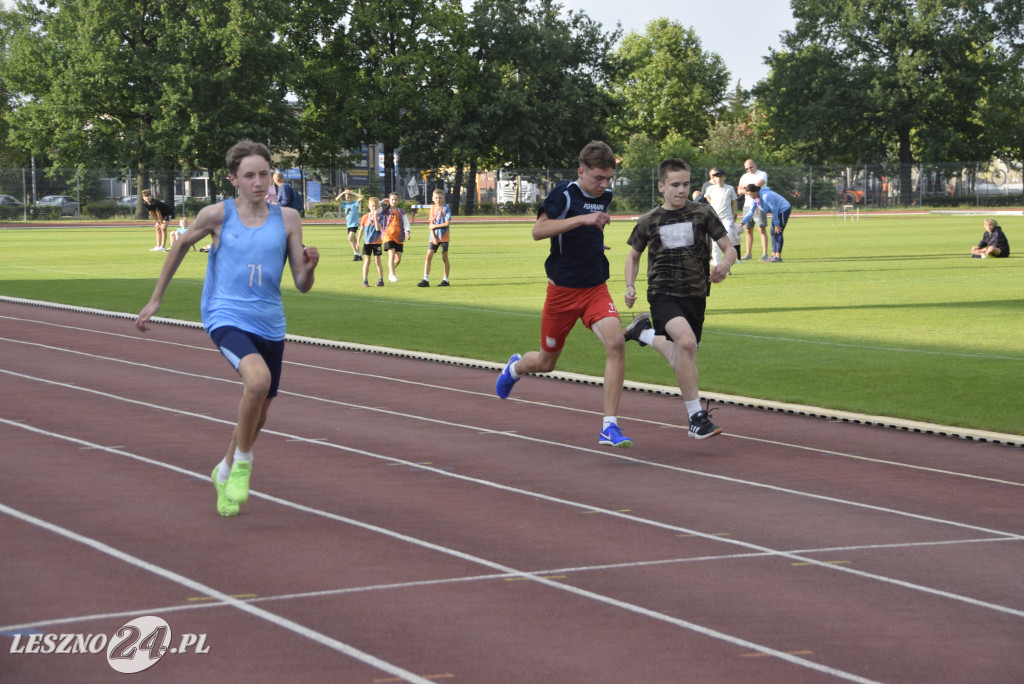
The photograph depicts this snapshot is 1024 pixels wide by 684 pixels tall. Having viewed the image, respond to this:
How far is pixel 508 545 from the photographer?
6281 millimetres

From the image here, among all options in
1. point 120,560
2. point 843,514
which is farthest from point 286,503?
point 843,514

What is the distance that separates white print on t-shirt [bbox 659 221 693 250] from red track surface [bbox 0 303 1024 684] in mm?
1322

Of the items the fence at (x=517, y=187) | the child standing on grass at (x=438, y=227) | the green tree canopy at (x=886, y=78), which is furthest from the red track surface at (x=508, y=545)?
the green tree canopy at (x=886, y=78)

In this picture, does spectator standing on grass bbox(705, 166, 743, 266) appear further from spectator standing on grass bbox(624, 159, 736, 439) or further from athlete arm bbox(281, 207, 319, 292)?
athlete arm bbox(281, 207, 319, 292)

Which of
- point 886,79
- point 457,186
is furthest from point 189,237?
point 886,79

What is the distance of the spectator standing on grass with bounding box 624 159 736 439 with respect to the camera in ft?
29.7

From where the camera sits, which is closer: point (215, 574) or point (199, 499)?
point (215, 574)

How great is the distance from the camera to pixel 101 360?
43.4ft

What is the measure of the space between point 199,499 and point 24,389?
466 centimetres

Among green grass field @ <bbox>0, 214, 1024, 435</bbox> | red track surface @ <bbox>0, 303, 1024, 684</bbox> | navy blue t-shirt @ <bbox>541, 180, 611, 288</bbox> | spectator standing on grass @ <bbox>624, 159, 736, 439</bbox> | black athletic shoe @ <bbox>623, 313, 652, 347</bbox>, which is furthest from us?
green grass field @ <bbox>0, 214, 1024, 435</bbox>

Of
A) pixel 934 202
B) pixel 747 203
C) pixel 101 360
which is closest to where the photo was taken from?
pixel 101 360

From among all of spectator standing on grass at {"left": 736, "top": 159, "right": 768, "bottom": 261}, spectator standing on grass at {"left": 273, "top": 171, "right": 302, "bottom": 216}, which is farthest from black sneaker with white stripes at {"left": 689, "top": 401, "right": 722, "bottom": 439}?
spectator standing on grass at {"left": 736, "top": 159, "right": 768, "bottom": 261}

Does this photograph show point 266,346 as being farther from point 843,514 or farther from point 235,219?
point 843,514

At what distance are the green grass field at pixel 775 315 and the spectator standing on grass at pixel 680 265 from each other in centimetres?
188
